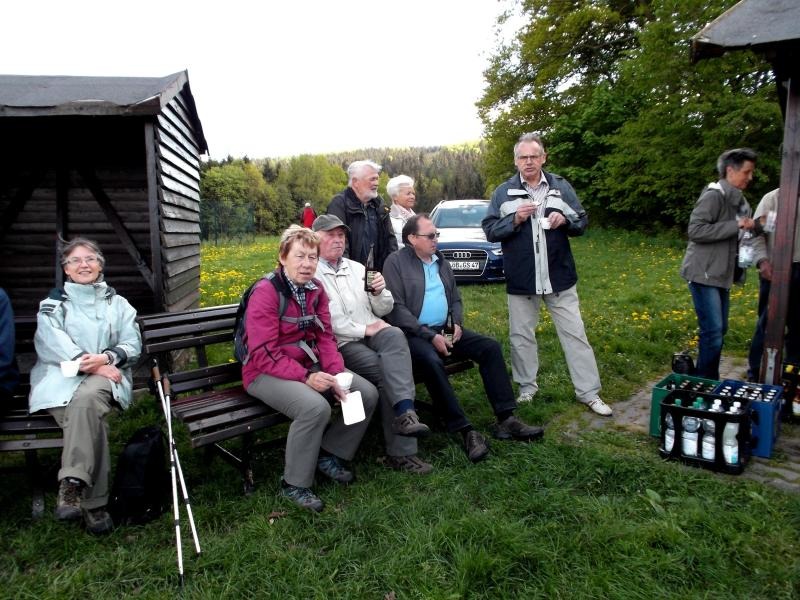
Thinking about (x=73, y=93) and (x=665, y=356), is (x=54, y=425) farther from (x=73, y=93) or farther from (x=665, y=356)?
(x=665, y=356)

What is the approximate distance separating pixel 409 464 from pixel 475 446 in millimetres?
465

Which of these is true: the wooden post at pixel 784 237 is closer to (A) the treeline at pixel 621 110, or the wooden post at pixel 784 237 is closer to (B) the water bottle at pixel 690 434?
(B) the water bottle at pixel 690 434

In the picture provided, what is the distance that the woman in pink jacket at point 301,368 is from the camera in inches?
136

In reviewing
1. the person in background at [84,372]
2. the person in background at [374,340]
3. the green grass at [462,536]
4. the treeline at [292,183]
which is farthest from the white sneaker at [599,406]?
the treeline at [292,183]

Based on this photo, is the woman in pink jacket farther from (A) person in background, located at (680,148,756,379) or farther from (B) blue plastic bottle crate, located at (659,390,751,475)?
(A) person in background, located at (680,148,756,379)

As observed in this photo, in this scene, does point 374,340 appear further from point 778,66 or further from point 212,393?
point 778,66

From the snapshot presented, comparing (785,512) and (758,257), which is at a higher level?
(758,257)

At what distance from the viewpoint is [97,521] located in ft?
10.6

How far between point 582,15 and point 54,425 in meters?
24.0

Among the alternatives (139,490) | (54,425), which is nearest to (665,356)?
(139,490)

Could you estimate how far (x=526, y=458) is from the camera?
3820 mm

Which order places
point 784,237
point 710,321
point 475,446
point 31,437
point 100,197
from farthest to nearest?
point 100,197
point 710,321
point 784,237
point 475,446
point 31,437

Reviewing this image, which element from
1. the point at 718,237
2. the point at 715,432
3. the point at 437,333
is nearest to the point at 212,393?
the point at 437,333

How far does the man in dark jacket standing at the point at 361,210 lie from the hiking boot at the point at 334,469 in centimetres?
169
